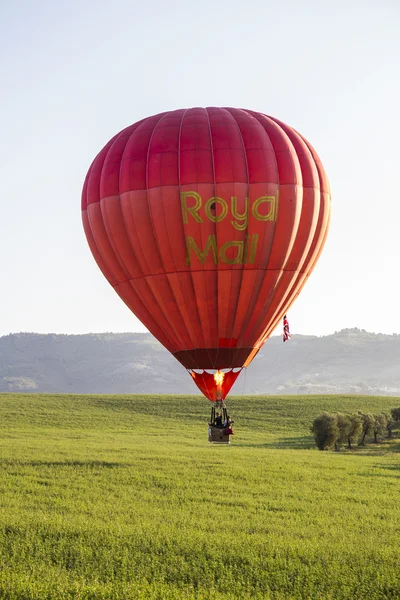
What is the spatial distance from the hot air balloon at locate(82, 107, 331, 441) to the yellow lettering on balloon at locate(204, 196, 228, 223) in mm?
37

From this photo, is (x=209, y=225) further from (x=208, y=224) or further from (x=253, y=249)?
(x=253, y=249)

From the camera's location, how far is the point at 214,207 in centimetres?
2567

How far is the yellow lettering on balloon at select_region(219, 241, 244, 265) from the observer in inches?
1023

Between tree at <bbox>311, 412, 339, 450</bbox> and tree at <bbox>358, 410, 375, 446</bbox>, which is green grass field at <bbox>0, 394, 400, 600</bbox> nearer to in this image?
tree at <bbox>311, 412, 339, 450</bbox>

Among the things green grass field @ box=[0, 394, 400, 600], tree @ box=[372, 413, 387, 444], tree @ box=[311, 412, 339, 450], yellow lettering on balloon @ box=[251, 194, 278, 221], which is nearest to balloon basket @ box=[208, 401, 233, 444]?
green grass field @ box=[0, 394, 400, 600]

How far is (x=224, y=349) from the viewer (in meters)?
26.8

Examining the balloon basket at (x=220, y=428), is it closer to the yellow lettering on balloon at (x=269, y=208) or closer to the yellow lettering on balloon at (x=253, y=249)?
the yellow lettering on balloon at (x=253, y=249)

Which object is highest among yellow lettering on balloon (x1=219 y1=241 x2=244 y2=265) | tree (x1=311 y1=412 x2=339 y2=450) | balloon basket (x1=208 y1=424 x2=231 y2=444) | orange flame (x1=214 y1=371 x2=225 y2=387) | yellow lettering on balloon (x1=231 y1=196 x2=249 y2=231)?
yellow lettering on balloon (x1=231 y1=196 x2=249 y2=231)

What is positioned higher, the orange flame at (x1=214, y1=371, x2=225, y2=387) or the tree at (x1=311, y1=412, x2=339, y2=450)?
the orange flame at (x1=214, y1=371, x2=225, y2=387)

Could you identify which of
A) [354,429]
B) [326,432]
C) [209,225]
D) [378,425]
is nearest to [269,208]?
[209,225]

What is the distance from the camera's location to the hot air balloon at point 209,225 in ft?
84.9

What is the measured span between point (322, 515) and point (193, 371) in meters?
7.50

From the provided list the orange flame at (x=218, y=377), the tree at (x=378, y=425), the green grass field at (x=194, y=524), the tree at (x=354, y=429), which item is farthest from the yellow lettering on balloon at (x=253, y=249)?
the tree at (x=378, y=425)

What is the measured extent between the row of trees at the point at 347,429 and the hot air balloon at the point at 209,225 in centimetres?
3489
